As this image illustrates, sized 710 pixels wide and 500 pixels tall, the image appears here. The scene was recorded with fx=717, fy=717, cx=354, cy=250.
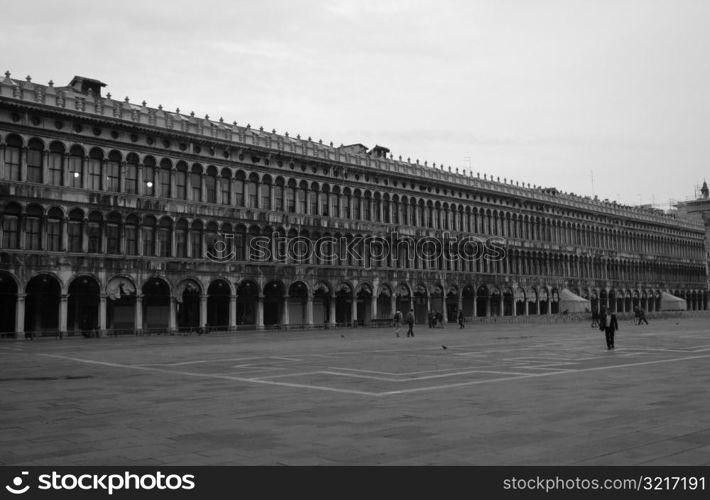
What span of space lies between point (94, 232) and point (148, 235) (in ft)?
13.7

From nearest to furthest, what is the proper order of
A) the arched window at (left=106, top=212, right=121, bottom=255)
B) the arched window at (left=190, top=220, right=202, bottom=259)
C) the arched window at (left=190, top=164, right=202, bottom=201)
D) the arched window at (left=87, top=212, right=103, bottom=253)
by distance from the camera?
the arched window at (left=87, top=212, right=103, bottom=253) → the arched window at (left=106, top=212, right=121, bottom=255) → the arched window at (left=190, top=220, right=202, bottom=259) → the arched window at (left=190, top=164, right=202, bottom=201)

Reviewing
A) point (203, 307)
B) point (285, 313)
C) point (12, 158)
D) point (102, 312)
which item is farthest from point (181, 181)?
A: point (285, 313)

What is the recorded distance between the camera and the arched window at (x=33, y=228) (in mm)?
47513

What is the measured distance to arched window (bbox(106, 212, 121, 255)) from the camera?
51.6 metres

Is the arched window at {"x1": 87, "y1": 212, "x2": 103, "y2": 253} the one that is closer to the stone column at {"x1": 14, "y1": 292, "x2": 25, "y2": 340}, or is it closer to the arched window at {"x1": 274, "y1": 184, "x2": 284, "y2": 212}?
the stone column at {"x1": 14, "y1": 292, "x2": 25, "y2": 340}

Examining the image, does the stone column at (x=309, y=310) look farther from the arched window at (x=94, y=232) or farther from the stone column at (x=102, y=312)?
the arched window at (x=94, y=232)

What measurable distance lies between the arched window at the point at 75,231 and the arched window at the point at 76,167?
6.52 feet

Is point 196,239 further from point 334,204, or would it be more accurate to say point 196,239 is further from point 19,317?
point 334,204

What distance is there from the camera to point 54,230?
48.8 meters

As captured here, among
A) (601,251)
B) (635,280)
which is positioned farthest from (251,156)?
(635,280)

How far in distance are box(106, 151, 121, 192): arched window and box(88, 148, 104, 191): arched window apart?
59 centimetres

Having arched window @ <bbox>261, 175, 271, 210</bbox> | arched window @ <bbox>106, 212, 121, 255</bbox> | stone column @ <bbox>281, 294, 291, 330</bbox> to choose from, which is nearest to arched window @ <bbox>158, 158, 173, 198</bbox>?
arched window @ <bbox>106, 212, 121, 255</bbox>

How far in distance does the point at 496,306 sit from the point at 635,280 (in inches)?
1380

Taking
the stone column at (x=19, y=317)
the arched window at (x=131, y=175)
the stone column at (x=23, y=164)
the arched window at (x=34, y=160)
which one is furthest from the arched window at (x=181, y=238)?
the stone column at (x=19, y=317)
